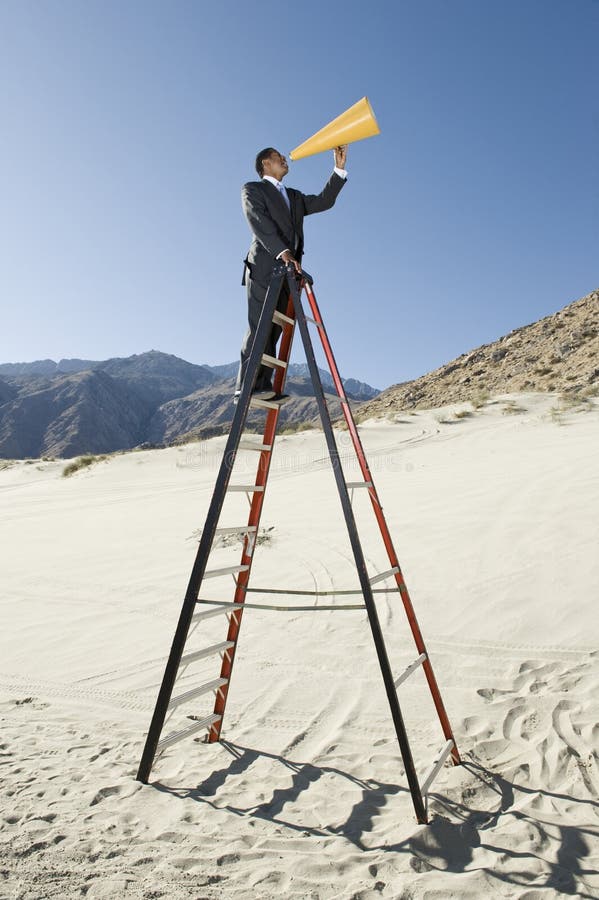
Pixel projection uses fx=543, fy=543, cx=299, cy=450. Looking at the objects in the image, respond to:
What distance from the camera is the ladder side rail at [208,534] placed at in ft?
9.64

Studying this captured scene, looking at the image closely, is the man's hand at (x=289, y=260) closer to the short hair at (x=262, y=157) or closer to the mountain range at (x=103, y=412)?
the short hair at (x=262, y=157)

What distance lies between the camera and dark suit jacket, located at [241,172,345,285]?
3025 millimetres

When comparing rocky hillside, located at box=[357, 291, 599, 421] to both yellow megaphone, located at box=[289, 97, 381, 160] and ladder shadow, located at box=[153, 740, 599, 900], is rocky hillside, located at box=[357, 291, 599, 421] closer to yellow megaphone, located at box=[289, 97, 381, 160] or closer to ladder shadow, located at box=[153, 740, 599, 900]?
yellow megaphone, located at box=[289, 97, 381, 160]

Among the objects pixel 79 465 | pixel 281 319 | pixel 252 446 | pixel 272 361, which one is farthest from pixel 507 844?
pixel 79 465

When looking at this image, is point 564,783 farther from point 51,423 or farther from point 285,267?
point 51,423

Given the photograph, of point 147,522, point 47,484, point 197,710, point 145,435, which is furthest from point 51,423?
point 197,710

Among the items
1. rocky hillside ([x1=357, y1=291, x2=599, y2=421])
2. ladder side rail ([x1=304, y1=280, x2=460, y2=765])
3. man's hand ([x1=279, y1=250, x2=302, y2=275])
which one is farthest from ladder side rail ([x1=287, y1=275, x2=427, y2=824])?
rocky hillside ([x1=357, y1=291, x2=599, y2=421])

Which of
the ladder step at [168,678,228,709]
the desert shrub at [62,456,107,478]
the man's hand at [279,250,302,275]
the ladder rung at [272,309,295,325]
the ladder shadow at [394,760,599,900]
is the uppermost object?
the man's hand at [279,250,302,275]

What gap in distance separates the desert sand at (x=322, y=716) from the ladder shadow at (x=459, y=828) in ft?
0.04

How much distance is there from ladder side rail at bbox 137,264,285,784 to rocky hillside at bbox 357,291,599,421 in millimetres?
16363

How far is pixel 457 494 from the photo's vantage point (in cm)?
887

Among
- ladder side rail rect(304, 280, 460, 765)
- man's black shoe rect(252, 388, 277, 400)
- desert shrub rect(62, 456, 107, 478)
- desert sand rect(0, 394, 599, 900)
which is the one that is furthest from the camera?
desert shrub rect(62, 456, 107, 478)

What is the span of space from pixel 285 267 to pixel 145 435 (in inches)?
4418

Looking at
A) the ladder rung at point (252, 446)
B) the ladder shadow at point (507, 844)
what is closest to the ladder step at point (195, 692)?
the ladder shadow at point (507, 844)
